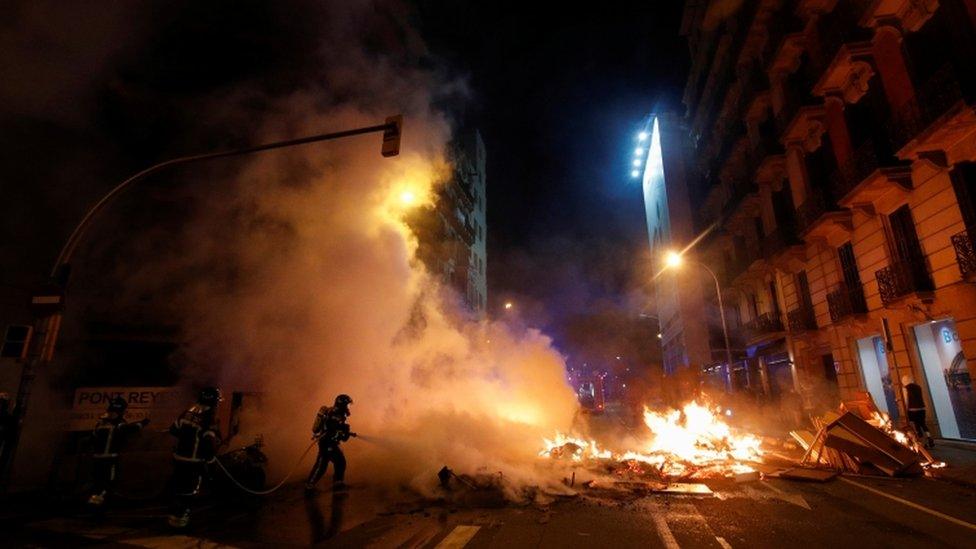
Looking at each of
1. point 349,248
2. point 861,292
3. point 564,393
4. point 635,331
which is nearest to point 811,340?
point 861,292

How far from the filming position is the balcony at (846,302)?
16031 millimetres

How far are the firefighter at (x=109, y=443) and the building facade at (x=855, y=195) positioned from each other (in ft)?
59.3

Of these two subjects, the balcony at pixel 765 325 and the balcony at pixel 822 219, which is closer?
the balcony at pixel 822 219

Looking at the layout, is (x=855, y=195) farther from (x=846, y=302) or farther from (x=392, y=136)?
(x=392, y=136)

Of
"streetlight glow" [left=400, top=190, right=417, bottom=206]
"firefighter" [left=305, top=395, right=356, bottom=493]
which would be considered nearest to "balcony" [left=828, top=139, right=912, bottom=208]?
"streetlight glow" [left=400, top=190, right=417, bottom=206]

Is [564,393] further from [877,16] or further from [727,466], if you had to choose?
[877,16]

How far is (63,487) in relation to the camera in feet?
26.7

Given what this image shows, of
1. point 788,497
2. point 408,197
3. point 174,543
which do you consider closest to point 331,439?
point 174,543

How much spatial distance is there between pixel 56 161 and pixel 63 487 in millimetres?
7558

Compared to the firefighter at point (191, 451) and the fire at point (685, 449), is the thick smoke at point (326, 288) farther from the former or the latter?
the firefighter at point (191, 451)

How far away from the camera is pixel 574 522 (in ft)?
20.4

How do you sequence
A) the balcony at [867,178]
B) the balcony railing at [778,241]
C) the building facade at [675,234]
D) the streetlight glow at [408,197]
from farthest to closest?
the building facade at [675,234]
the balcony railing at [778,241]
the streetlight glow at [408,197]
the balcony at [867,178]

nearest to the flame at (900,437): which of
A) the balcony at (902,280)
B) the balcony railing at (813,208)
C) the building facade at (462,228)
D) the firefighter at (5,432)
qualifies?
the balcony at (902,280)

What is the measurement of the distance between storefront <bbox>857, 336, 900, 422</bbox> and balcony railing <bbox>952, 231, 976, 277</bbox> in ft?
13.9
